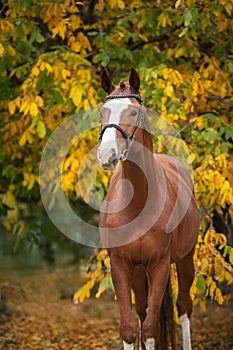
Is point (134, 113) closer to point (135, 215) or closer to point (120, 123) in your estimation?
point (120, 123)

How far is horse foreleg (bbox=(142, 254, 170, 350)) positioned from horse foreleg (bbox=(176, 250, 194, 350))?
861 millimetres

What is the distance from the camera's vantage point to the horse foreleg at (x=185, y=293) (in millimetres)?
4703

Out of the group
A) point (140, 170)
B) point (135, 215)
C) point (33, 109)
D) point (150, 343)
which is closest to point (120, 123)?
point (140, 170)

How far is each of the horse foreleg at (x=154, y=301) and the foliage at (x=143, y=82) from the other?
1.59 metres

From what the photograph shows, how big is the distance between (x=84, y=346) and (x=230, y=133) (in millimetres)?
2969

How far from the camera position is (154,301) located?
383 cm

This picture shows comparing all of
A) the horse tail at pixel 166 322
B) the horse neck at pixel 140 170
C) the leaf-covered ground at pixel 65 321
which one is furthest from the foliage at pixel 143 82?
the horse neck at pixel 140 170

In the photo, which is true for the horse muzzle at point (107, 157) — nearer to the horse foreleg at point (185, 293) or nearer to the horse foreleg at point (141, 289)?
the horse foreleg at point (141, 289)

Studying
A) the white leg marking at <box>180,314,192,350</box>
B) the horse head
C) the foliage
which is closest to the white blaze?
the horse head

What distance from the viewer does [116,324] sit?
862 cm

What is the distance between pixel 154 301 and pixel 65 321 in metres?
5.32

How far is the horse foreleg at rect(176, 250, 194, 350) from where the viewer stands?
470 centimetres

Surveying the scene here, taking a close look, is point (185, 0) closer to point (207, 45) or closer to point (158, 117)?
point (158, 117)

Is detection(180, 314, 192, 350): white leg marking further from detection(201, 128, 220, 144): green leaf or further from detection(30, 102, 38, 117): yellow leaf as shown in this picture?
detection(30, 102, 38, 117): yellow leaf
